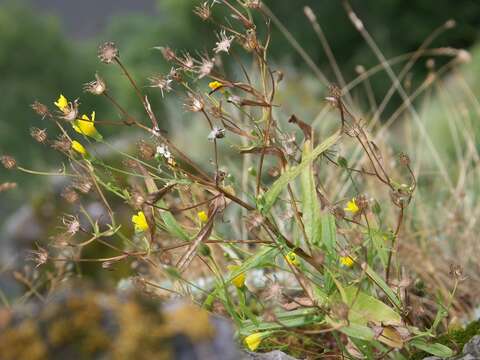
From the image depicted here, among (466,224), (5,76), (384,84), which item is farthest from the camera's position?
(5,76)

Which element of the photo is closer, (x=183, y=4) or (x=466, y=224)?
(x=466, y=224)

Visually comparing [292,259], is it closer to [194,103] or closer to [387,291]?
[387,291]

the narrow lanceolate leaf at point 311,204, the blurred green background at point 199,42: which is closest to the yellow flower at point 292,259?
the narrow lanceolate leaf at point 311,204

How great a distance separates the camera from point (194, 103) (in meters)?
1.08

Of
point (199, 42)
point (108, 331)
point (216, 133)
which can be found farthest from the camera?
point (199, 42)

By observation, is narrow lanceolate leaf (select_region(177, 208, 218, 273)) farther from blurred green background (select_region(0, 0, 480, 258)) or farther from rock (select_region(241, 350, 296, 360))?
blurred green background (select_region(0, 0, 480, 258))

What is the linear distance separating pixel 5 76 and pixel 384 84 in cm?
1125

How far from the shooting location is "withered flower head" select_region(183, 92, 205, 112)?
3.54ft

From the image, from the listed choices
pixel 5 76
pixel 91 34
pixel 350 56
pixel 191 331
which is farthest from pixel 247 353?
pixel 91 34

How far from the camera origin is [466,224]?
2.22 meters

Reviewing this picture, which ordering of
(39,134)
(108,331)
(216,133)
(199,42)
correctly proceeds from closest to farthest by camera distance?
(216,133)
(39,134)
(108,331)
(199,42)

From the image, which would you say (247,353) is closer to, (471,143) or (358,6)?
(471,143)

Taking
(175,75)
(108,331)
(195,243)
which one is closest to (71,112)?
(175,75)

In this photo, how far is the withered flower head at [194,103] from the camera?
3.54ft
